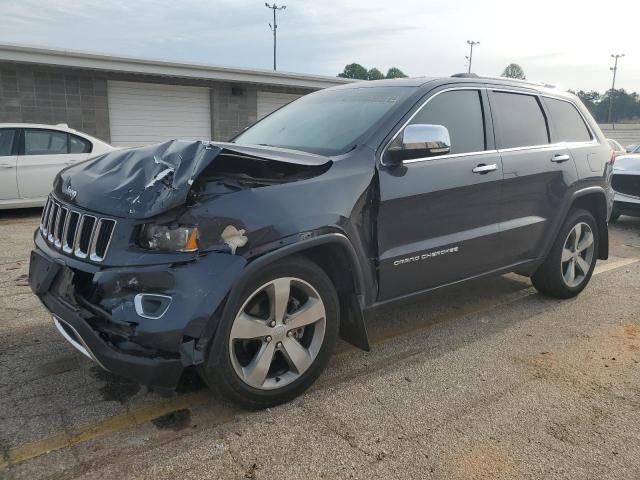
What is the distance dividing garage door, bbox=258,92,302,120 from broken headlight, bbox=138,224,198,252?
49.1 ft

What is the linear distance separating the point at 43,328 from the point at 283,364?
6.72 ft

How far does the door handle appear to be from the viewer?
387cm

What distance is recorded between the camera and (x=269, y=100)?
17484 mm

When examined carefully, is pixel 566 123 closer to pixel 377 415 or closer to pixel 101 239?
pixel 377 415

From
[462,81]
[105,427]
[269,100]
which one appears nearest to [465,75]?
[462,81]

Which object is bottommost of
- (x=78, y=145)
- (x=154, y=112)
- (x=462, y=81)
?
(x=78, y=145)

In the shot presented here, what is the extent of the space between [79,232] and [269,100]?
50.4 feet

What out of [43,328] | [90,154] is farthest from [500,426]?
[90,154]

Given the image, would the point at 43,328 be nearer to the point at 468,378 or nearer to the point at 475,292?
the point at 468,378

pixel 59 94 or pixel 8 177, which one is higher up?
pixel 59 94

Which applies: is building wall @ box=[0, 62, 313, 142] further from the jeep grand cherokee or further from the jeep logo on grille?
the jeep logo on grille

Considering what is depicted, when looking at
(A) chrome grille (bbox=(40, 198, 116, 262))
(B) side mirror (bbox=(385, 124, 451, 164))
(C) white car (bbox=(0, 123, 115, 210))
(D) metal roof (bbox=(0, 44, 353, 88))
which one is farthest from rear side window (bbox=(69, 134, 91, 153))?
(B) side mirror (bbox=(385, 124, 451, 164))

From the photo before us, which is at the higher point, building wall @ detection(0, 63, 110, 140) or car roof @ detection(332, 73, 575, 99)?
building wall @ detection(0, 63, 110, 140)

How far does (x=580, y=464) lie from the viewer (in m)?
2.59
